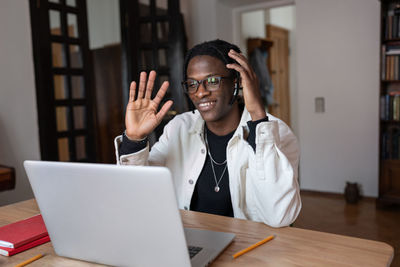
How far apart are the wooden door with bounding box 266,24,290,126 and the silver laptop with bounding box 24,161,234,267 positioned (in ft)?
16.0

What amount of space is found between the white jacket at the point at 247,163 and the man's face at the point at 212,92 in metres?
0.10

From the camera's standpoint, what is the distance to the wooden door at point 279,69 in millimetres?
5621

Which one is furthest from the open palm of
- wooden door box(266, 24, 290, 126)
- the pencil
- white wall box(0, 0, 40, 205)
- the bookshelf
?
wooden door box(266, 24, 290, 126)

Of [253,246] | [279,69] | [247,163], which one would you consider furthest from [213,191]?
[279,69]

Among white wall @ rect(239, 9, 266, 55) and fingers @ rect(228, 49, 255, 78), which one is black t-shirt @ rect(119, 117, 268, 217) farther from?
white wall @ rect(239, 9, 266, 55)

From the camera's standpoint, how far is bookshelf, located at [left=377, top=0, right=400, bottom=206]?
3326 millimetres

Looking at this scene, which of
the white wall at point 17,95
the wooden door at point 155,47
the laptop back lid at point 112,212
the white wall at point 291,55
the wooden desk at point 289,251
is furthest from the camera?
the white wall at point 291,55

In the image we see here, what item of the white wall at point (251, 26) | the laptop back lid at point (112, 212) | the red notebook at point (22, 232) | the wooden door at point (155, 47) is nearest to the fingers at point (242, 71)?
the laptop back lid at point (112, 212)

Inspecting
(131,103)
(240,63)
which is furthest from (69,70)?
(240,63)

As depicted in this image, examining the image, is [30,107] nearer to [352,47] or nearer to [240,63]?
[240,63]

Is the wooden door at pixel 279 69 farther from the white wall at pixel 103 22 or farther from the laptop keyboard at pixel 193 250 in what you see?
the laptop keyboard at pixel 193 250

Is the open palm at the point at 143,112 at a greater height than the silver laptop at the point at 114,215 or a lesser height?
greater

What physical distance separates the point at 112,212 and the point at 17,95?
95.6 inches

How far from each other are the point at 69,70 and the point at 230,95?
2.23 m
